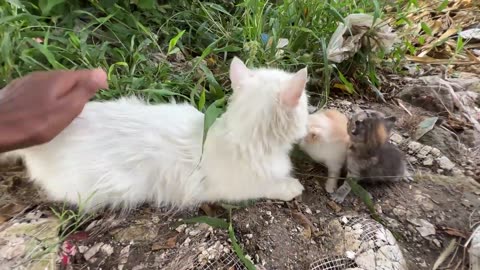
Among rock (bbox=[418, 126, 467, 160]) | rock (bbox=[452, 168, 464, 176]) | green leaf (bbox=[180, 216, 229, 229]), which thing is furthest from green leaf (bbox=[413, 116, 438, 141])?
green leaf (bbox=[180, 216, 229, 229])

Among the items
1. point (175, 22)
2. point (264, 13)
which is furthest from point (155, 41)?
point (264, 13)

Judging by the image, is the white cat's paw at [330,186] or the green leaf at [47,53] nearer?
the white cat's paw at [330,186]

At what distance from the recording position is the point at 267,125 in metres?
1.77

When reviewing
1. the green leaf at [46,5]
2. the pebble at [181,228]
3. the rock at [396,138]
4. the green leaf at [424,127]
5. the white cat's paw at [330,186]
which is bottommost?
the pebble at [181,228]

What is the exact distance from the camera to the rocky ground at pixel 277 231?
5.65 ft

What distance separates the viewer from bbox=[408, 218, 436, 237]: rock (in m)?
1.85

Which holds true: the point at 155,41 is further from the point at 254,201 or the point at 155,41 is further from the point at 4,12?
the point at 254,201

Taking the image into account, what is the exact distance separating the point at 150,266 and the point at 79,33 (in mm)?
1327

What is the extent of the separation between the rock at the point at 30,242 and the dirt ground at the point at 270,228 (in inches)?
1.9

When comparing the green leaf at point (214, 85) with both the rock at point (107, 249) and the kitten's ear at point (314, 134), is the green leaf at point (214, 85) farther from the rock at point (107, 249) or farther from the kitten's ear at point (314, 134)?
the rock at point (107, 249)

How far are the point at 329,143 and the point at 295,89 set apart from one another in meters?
0.47

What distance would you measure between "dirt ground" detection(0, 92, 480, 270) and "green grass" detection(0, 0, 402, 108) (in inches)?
22.2

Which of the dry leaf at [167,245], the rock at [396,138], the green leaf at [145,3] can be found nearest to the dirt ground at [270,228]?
the dry leaf at [167,245]

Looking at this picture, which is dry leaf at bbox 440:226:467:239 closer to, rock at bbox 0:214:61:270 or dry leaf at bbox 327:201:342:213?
dry leaf at bbox 327:201:342:213
